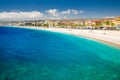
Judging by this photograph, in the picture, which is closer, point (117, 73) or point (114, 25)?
point (117, 73)

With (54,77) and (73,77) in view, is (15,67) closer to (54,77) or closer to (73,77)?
(54,77)

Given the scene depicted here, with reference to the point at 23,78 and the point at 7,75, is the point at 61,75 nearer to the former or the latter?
the point at 23,78

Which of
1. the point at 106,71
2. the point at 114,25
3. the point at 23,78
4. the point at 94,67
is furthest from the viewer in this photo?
the point at 114,25

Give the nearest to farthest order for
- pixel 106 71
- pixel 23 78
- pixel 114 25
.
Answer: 1. pixel 23 78
2. pixel 106 71
3. pixel 114 25

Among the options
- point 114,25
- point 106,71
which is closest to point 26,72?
point 106,71

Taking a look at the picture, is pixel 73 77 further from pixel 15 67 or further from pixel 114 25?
pixel 114 25

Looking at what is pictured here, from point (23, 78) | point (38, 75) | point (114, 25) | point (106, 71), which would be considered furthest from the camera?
point (114, 25)

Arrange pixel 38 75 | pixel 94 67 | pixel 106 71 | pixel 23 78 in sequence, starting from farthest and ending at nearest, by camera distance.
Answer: pixel 94 67
pixel 106 71
pixel 38 75
pixel 23 78

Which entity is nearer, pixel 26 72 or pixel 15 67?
pixel 26 72

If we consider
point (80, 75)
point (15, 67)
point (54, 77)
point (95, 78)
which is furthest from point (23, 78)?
point (95, 78)
